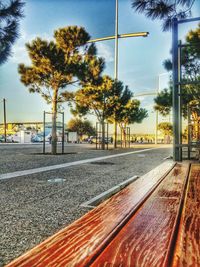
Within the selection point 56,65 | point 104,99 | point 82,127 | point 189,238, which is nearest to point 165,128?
point 82,127

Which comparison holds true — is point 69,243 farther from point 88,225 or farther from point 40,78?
point 40,78

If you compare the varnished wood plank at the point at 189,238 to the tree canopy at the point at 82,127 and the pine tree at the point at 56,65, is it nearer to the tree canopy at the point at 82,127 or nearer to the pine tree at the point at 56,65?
the pine tree at the point at 56,65

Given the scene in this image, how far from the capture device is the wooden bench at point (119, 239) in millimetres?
849

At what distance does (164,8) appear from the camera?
14.6 feet

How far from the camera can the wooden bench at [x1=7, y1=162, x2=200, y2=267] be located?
0.85 meters

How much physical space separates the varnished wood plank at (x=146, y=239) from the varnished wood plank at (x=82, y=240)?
5 centimetres

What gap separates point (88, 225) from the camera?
1.27m

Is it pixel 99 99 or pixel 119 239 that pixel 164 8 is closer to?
pixel 119 239

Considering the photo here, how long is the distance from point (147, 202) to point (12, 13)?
22.2 ft

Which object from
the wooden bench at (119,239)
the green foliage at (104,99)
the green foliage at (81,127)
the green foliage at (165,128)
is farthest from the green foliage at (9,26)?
the green foliage at (81,127)

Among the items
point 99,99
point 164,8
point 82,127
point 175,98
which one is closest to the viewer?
point 164,8

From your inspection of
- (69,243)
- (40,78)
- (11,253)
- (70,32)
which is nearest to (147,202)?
(69,243)

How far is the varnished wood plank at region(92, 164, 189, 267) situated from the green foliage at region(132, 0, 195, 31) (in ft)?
12.2

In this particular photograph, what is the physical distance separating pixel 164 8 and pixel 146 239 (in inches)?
173
